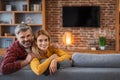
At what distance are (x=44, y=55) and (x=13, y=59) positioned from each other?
1.16 feet

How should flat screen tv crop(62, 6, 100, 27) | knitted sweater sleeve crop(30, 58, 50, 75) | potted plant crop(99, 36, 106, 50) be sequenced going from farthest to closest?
flat screen tv crop(62, 6, 100, 27) < potted plant crop(99, 36, 106, 50) < knitted sweater sleeve crop(30, 58, 50, 75)

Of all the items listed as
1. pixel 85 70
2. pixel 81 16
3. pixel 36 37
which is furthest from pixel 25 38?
pixel 81 16

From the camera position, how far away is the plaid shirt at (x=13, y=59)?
2205 mm

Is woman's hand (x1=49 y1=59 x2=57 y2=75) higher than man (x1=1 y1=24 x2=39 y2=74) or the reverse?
the reverse

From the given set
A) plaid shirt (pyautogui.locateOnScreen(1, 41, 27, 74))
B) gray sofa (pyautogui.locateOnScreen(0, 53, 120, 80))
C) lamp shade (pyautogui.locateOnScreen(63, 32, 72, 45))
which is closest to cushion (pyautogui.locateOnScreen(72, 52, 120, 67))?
gray sofa (pyautogui.locateOnScreen(0, 53, 120, 80))

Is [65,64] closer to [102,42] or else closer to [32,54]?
[32,54]

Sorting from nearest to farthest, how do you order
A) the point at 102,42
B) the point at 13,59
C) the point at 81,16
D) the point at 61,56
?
Result: 1. the point at 13,59
2. the point at 61,56
3. the point at 102,42
4. the point at 81,16

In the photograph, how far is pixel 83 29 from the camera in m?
6.93

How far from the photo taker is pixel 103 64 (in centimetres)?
230

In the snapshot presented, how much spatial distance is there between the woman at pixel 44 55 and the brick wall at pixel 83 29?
4.39 meters

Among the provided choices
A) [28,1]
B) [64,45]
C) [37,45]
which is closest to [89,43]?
[64,45]

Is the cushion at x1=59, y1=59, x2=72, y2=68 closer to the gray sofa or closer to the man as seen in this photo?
the gray sofa

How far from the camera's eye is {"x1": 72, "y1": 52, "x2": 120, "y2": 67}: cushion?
2297 millimetres

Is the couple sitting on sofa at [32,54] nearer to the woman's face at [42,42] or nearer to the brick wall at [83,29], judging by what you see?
the woman's face at [42,42]
